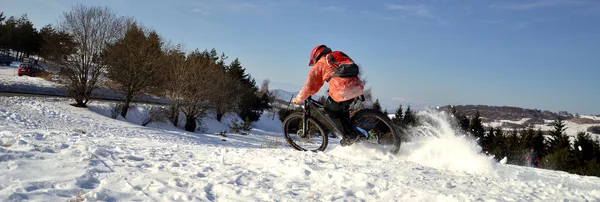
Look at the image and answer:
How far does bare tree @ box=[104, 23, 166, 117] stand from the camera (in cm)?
2608

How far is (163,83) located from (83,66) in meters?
6.08

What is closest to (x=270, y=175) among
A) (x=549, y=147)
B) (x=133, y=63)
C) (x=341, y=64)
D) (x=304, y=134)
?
(x=341, y=64)

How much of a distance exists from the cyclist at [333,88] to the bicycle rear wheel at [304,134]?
58cm

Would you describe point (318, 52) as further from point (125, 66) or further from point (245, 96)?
point (245, 96)

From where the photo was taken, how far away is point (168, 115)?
31109mm

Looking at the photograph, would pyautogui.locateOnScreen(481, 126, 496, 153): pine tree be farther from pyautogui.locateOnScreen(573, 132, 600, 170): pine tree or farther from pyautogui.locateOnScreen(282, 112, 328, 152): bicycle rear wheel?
pyautogui.locateOnScreen(282, 112, 328, 152): bicycle rear wheel

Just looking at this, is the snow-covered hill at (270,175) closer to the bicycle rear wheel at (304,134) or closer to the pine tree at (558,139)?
the bicycle rear wheel at (304,134)

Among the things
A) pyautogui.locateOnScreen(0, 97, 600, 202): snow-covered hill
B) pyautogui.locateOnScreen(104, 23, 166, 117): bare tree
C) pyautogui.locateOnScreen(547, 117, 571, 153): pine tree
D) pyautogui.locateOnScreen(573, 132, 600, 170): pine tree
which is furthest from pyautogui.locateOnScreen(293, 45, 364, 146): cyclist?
pyautogui.locateOnScreen(547, 117, 571, 153): pine tree

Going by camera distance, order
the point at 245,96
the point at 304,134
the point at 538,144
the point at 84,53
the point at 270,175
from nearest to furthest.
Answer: the point at 270,175
the point at 304,134
the point at 84,53
the point at 538,144
the point at 245,96

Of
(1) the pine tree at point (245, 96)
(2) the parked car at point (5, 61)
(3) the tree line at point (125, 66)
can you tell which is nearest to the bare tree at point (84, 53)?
(3) the tree line at point (125, 66)

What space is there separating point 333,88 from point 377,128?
43.1 inches

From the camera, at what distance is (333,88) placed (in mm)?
6180

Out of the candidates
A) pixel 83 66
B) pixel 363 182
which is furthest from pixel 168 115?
pixel 363 182

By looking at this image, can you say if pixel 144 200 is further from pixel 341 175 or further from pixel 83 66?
pixel 83 66
